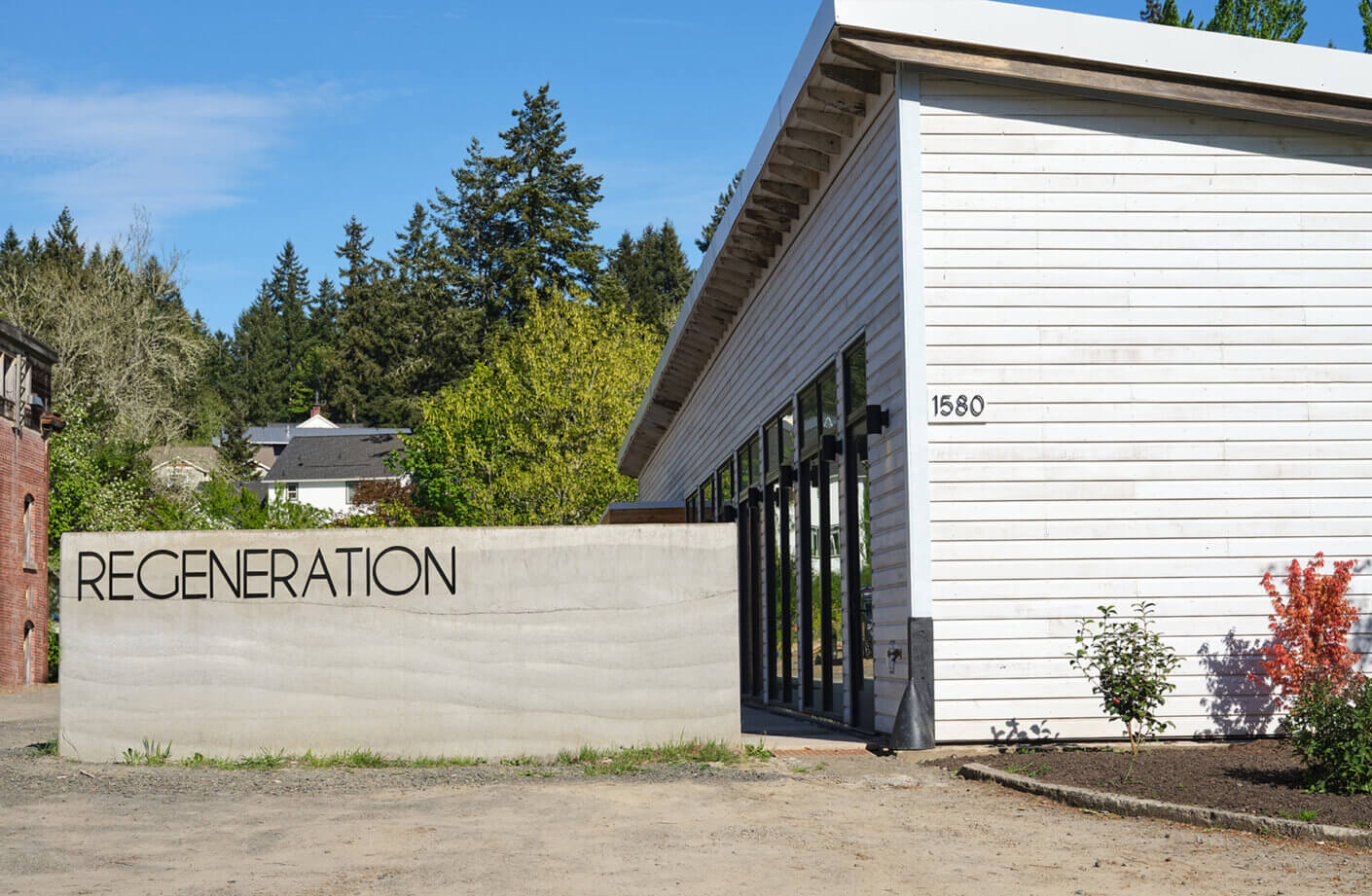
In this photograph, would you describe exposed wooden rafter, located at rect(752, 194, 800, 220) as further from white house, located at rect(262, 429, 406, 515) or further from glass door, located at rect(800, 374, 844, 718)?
white house, located at rect(262, 429, 406, 515)

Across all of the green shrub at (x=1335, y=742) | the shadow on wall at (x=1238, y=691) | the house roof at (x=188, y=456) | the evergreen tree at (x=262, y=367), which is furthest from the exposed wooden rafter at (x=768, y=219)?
the evergreen tree at (x=262, y=367)

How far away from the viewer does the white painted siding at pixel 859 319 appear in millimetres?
10297

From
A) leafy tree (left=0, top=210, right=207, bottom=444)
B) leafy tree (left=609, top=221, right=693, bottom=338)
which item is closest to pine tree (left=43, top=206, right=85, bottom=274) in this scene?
leafy tree (left=0, top=210, right=207, bottom=444)

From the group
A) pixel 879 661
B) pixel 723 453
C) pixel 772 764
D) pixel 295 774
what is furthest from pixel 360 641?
pixel 723 453

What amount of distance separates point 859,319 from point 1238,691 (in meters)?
4.11

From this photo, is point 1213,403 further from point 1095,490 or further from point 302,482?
point 302,482

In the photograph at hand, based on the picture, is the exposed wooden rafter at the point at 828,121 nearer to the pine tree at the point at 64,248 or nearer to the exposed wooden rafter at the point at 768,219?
the exposed wooden rafter at the point at 768,219

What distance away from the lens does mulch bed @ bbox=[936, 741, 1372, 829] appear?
706 centimetres

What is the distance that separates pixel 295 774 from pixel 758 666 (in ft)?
32.1

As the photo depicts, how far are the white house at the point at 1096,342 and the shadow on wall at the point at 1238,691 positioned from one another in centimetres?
2

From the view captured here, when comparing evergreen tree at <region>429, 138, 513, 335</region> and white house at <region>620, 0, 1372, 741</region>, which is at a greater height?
evergreen tree at <region>429, 138, 513, 335</region>

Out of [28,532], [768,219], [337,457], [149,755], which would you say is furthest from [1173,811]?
[337,457]

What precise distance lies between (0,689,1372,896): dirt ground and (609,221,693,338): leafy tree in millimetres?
68655

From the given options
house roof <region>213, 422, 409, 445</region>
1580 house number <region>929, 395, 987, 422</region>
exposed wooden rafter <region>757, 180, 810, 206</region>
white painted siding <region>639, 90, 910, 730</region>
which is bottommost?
1580 house number <region>929, 395, 987, 422</region>
